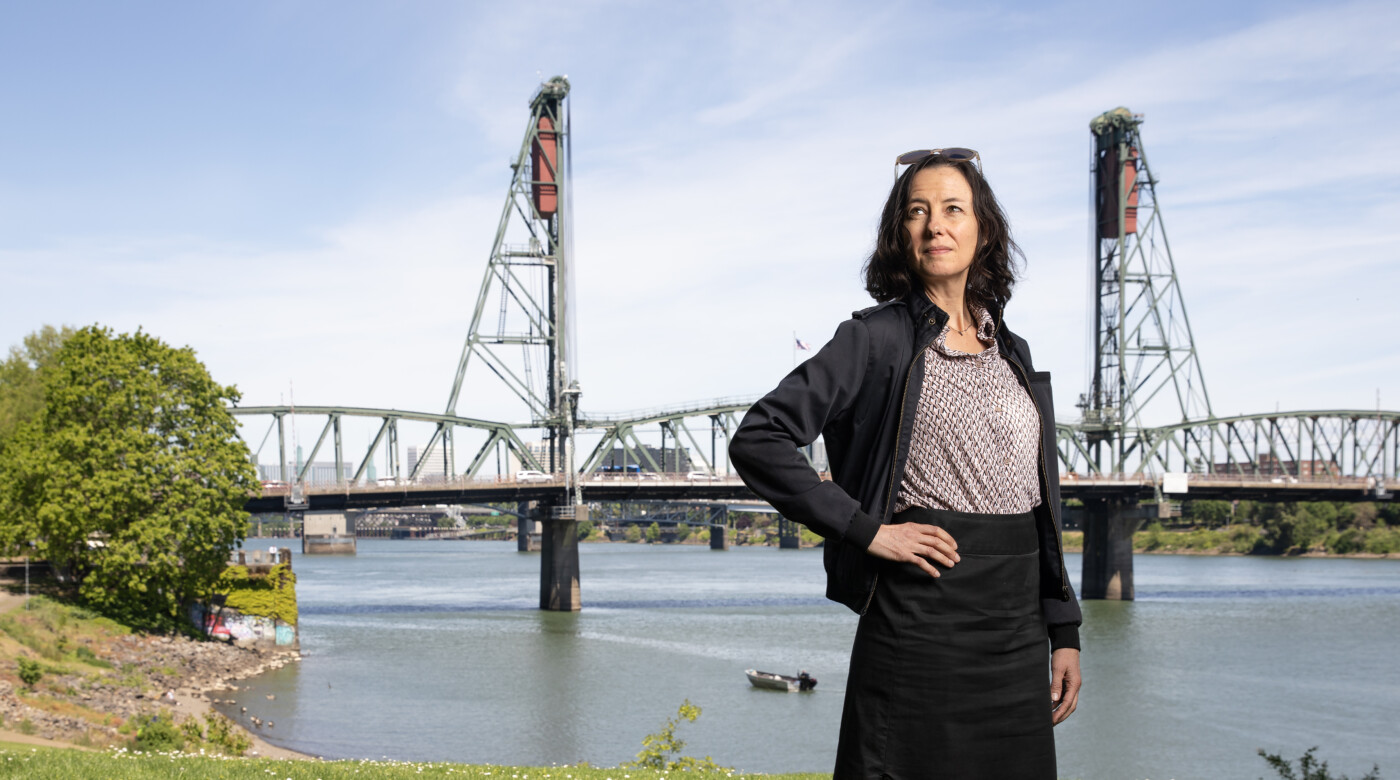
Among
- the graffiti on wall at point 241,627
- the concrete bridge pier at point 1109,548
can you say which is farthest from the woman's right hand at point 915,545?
the concrete bridge pier at point 1109,548

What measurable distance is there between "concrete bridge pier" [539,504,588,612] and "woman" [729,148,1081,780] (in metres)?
66.9

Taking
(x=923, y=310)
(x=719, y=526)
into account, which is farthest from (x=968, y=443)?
(x=719, y=526)

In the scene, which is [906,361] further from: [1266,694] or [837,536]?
[1266,694]

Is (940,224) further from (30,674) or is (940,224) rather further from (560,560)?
(560,560)

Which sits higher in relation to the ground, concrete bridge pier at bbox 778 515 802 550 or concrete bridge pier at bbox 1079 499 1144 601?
concrete bridge pier at bbox 1079 499 1144 601

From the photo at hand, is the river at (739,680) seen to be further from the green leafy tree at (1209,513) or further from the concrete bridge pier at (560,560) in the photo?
the green leafy tree at (1209,513)

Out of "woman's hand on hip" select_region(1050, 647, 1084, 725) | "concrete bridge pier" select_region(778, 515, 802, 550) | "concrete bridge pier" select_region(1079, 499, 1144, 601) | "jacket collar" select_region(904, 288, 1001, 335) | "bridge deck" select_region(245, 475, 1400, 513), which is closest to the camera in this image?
"jacket collar" select_region(904, 288, 1001, 335)

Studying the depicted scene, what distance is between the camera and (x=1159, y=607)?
7400cm

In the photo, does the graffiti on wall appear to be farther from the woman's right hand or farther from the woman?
the woman's right hand

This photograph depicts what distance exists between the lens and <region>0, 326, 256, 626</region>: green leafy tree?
136ft

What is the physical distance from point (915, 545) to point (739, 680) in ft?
135

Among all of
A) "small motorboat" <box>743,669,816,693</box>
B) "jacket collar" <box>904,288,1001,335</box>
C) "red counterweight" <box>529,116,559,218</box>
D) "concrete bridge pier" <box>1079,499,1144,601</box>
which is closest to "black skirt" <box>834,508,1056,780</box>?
"jacket collar" <box>904,288,1001,335</box>

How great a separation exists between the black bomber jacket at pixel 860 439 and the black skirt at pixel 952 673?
0.13 m

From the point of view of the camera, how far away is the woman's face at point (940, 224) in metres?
3.70
